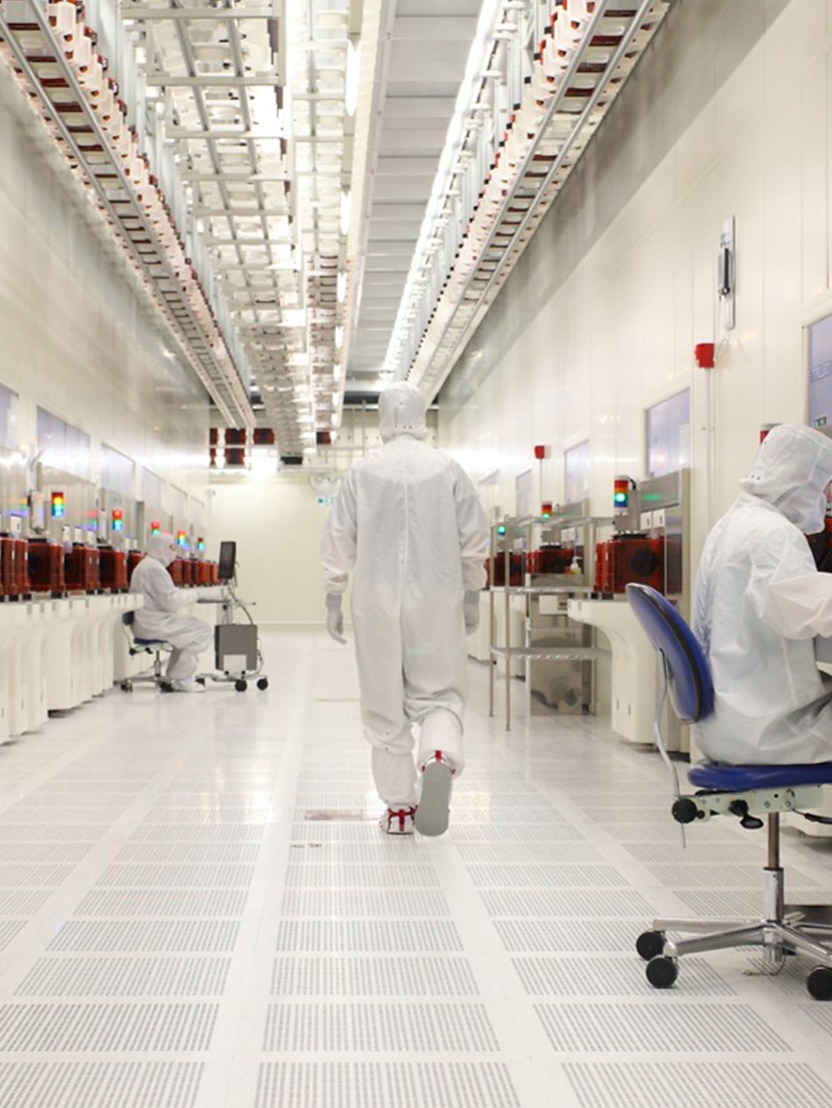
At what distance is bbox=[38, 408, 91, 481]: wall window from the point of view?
849 centimetres

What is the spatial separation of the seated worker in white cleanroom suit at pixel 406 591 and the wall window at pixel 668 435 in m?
2.14

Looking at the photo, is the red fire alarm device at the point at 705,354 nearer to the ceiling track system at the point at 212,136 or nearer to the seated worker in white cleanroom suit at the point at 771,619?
the ceiling track system at the point at 212,136

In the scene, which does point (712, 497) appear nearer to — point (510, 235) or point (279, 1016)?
point (510, 235)

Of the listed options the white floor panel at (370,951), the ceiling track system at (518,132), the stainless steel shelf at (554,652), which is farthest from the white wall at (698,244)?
the white floor panel at (370,951)

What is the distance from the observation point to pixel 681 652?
2.71 m

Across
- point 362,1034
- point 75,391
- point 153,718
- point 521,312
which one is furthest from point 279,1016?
point 521,312

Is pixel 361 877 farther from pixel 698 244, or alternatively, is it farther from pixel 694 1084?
pixel 698 244

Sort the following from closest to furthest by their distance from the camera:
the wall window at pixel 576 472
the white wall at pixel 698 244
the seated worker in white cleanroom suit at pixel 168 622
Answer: the white wall at pixel 698 244 → the wall window at pixel 576 472 → the seated worker in white cleanroom suit at pixel 168 622

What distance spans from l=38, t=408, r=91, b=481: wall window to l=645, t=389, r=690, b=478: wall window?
4169 mm

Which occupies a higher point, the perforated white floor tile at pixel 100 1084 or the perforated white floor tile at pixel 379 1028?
the perforated white floor tile at pixel 100 1084

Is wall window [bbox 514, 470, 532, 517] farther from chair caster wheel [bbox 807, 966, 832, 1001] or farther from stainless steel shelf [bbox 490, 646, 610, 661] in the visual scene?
chair caster wheel [bbox 807, 966, 832, 1001]

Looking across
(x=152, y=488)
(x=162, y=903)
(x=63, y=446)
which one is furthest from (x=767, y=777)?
(x=152, y=488)

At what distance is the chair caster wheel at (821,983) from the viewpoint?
8.33 ft

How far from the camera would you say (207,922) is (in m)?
3.20
